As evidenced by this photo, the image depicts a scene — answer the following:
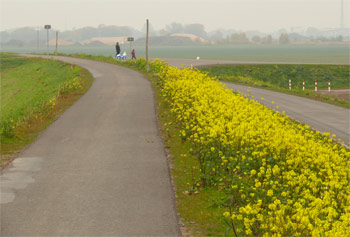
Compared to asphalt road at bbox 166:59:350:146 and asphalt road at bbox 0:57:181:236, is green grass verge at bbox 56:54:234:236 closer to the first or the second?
asphalt road at bbox 0:57:181:236

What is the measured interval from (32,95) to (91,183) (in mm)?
28677

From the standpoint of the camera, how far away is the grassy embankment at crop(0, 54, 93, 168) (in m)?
15.1

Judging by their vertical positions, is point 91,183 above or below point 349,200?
below

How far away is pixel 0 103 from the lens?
38781mm

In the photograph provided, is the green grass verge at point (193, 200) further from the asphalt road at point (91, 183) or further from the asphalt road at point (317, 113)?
the asphalt road at point (317, 113)

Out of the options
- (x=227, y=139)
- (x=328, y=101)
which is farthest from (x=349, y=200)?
(x=328, y=101)

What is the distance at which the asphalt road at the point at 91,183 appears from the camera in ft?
26.2

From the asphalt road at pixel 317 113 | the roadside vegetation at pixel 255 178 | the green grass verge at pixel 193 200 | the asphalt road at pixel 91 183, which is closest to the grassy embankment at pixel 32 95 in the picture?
the asphalt road at pixel 91 183

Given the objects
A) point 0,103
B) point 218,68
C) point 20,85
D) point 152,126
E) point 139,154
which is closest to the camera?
point 139,154

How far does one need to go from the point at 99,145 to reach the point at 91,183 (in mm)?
3687

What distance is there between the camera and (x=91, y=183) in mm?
10312

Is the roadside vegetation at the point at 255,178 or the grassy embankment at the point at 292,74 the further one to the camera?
the grassy embankment at the point at 292,74

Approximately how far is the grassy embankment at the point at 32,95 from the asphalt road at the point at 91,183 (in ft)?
2.40

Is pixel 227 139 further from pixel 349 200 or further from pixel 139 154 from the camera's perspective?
pixel 349 200
